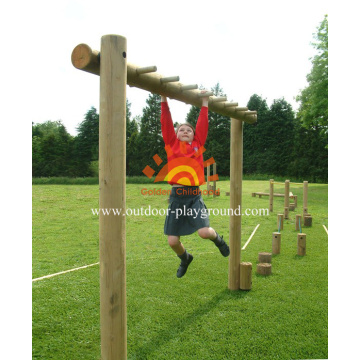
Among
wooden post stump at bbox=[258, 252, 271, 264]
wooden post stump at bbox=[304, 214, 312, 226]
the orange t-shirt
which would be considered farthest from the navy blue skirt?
wooden post stump at bbox=[304, 214, 312, 226]

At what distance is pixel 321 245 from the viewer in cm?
747

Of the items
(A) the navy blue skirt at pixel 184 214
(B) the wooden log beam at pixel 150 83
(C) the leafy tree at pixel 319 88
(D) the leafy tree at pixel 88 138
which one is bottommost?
(A) the navy blue skirt at pixel 184 214

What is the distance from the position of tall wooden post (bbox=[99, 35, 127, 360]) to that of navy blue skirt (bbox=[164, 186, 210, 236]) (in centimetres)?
109

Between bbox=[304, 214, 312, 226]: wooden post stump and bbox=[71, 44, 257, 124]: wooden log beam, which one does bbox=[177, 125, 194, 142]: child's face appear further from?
bbox=[304, 214, 312, 226]: wooden post stump

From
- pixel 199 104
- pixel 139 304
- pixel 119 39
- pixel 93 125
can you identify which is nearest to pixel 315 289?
pixel 139 304

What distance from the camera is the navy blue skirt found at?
12.2 ft

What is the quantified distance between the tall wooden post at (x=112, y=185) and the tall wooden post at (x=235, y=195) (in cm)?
245

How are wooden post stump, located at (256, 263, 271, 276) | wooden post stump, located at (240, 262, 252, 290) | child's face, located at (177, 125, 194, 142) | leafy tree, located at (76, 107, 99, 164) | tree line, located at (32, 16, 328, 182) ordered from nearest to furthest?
child's face, located at (177, 125, 194, 142), wooden post stump, located at (240, 262, 252, 290), wooden post stump, located at (256, 263, 271, 276), tree line, located at (32, 16, 328, 182), leafy tree, located at (76, 107, 99, 164)

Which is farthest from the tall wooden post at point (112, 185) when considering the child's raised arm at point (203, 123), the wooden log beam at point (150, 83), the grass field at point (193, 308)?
the child's raised arm at point (203, 123)

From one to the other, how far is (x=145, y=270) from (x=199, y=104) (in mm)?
3152

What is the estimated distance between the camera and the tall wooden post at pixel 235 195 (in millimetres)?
4816

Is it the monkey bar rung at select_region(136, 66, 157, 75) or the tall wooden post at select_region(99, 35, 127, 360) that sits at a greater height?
the monkey bar rung at select_region(136, 66, 157, 75)

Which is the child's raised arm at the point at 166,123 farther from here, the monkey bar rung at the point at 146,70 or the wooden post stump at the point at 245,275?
the wooden post stump at the point at 245,275

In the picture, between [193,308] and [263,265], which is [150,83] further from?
[263,265]
